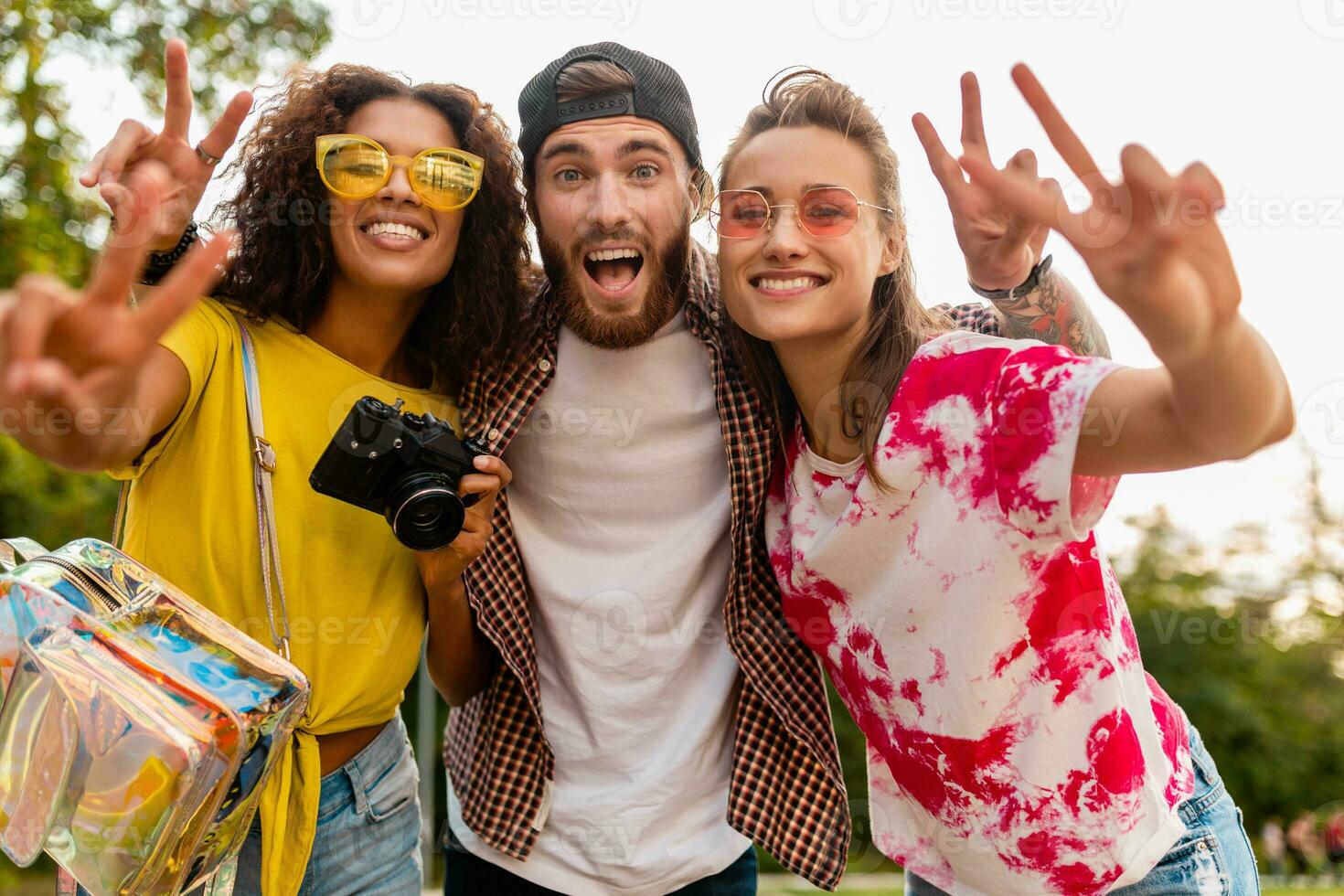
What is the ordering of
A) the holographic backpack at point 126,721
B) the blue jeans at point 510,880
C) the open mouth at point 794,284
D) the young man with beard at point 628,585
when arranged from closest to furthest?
the holographic backpack at point 126,721
the open mouth at point 794,284
the young man with beard at point 628,585
the blue jeans at point 510,880

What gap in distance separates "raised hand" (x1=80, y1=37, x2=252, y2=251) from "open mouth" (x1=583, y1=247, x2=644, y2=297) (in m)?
0.84

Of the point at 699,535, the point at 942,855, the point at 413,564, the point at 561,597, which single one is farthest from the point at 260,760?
the point at 942,855

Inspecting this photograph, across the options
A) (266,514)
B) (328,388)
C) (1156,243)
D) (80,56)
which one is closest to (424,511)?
(266,514)

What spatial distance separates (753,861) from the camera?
271 cm

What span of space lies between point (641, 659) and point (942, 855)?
773mm

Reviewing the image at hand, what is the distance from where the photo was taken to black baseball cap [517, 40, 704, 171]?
2.62 metres

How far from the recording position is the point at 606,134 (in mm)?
2582

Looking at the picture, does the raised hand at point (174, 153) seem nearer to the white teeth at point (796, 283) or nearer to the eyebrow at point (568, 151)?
the eyebrow at point (568, 151)

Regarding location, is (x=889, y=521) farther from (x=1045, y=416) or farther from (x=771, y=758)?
(x=771, y=758)

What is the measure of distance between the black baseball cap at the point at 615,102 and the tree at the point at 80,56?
244 inches

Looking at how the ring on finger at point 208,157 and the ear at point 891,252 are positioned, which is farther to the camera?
the ear at point 891,252

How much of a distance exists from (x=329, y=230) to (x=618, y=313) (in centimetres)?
68

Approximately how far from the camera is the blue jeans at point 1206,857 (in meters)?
1.99

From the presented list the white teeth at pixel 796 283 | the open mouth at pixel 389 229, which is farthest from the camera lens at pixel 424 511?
the white teeth at pixel 796 283
